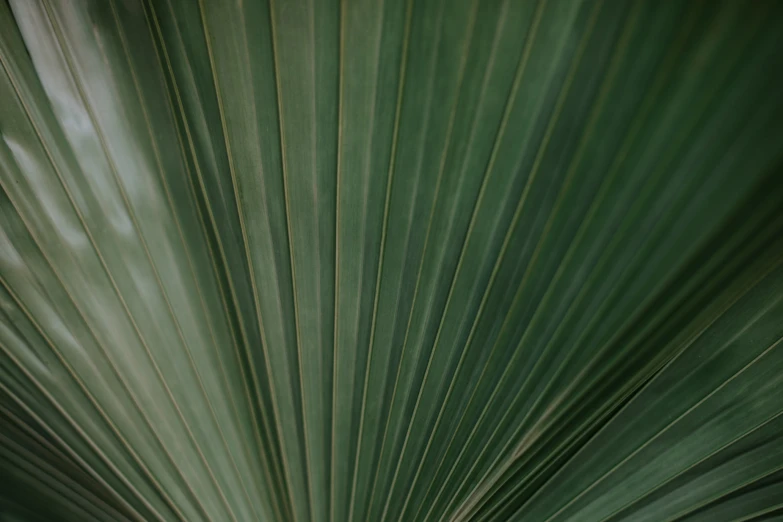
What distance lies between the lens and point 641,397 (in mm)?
693

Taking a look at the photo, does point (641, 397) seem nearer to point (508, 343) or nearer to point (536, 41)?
point (508, 343)

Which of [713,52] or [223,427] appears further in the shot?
[223,427]

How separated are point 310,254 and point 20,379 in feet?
1.51

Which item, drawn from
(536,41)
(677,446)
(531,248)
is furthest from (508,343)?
(536,41)

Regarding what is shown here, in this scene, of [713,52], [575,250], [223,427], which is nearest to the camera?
[713,52]

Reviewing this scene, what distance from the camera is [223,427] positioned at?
749 millimetres

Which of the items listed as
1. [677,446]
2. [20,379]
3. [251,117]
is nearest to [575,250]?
[677,446]

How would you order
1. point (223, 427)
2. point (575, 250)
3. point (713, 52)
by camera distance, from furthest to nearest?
point (223, 427) < point (575, 250) < point (713, 52)

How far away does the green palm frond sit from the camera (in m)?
0.55

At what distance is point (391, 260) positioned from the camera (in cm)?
66

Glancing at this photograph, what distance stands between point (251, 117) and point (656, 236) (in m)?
0.51

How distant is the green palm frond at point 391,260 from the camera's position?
55 cm

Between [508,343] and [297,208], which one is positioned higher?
[297,208]

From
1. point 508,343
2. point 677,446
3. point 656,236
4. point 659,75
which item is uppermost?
point 659,75
